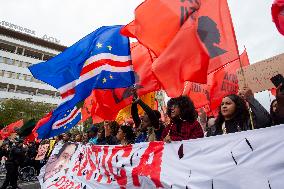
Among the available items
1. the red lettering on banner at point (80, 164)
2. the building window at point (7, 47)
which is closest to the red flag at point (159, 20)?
the red lettering on banner at point (80, 164)

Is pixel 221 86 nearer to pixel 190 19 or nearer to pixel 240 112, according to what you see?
pixel 190 19

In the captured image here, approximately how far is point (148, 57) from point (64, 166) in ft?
9.57

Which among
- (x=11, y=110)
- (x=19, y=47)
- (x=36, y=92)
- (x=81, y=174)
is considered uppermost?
(x=19, y=47)

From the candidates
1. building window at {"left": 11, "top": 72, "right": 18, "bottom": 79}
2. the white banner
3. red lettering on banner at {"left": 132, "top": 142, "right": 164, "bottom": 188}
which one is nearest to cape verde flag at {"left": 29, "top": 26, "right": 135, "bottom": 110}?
the white banner

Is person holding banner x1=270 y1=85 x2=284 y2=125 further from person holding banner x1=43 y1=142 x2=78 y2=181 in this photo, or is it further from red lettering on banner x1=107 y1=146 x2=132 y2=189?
person holding banner x1=43 y1=142 x2=78 y2=181

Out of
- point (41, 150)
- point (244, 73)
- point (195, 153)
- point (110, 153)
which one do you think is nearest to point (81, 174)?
point (110, 153)

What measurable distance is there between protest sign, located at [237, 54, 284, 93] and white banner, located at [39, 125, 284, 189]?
2.01ft

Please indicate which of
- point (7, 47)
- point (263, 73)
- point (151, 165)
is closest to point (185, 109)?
point (151, 165)

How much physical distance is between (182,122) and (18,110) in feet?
139

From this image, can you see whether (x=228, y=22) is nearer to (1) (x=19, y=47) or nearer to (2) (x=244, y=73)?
(2) (x=244, y=73)

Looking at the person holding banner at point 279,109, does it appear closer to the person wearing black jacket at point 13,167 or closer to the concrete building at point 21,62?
the person wearing black jacket at point 13,167

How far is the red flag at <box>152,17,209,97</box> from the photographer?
4316 mm

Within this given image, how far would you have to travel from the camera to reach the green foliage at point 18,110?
139 feet

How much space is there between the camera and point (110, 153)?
5.69 meters
